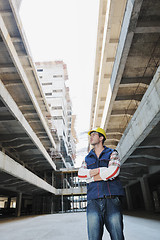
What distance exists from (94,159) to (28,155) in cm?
2050

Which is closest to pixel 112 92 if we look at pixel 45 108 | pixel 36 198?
pixel 45 108

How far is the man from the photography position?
208 centimetres

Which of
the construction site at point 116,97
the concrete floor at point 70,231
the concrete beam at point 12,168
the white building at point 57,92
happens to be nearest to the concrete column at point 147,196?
the construction site at point 116,97

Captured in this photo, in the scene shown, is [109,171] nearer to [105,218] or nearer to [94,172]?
[94,172]

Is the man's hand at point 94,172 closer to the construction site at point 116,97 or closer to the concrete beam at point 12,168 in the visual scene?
the construction site at point 116,97

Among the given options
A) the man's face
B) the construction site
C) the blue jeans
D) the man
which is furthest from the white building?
the blue jeans

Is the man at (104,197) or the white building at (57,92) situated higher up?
the white building at (57,92)

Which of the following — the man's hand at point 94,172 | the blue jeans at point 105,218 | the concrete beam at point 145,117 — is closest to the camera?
the blue jeans at point 105,218

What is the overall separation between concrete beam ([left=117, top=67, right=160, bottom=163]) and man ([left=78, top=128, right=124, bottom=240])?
4022 millimetres

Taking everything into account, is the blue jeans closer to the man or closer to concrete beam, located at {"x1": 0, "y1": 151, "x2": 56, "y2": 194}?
the man

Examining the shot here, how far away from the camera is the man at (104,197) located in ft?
6.83

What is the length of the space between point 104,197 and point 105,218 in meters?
0.24

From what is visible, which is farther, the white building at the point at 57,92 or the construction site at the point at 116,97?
the white building at the point at 57,92

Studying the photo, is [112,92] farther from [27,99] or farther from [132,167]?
[27,99]
